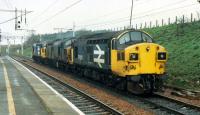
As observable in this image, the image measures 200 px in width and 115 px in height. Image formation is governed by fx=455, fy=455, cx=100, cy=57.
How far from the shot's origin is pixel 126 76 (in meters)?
20.6

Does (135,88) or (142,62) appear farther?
(135,88)

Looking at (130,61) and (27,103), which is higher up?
(130,61)

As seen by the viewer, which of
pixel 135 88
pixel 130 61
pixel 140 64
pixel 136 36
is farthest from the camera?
pixel 136 36

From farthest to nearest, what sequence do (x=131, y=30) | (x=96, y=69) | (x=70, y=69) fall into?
(x=70, y=69) → (x=96, y=69) → (x=131, y=30)

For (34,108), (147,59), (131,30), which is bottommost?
(34,108)

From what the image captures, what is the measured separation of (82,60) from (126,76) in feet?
29.6

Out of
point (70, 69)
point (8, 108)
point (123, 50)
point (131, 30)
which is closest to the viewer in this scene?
point (8, 108)

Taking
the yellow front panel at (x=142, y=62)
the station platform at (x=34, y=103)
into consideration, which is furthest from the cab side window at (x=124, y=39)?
the station platform at (x=34, y=103)

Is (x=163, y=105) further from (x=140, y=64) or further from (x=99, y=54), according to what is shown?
(x=99, y=54)

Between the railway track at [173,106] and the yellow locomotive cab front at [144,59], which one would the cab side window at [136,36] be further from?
the railway track at [173,106]

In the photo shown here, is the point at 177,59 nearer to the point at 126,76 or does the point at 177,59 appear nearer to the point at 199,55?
the point at 199,55

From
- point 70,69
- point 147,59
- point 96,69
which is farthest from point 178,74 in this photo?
point 70,69

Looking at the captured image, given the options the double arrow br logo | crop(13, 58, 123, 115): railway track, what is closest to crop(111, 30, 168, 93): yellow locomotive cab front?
crop(13, 58, 123, 115): railway track

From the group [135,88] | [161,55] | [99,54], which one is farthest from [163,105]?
[99,54]
